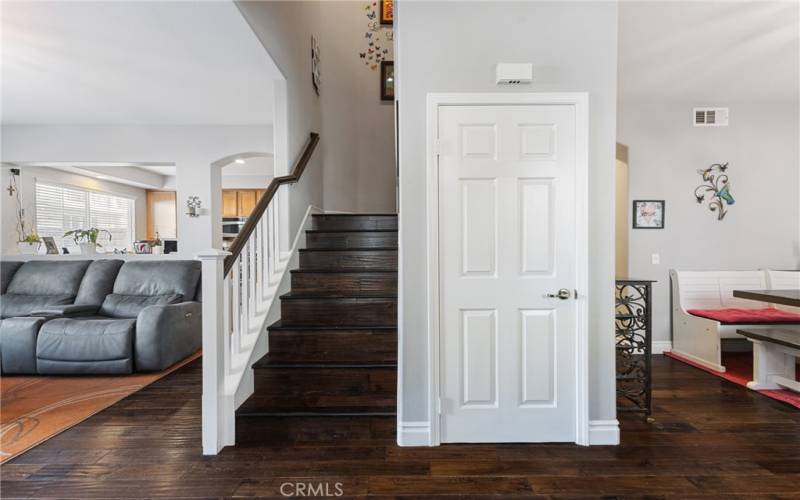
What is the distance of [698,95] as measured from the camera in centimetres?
393

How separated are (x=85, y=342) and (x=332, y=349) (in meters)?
2.41

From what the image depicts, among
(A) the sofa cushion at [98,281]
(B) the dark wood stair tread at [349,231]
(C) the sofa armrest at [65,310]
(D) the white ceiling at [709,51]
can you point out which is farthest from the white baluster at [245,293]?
(D) the white ceiling at [709,51]

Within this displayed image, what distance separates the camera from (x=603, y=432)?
2.23 metres

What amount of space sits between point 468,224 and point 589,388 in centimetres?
122

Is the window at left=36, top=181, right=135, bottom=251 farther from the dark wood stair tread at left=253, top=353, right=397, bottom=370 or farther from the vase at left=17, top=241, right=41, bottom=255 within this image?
the dark wood stair tread at left=253, top=353, right=397, bottom=370

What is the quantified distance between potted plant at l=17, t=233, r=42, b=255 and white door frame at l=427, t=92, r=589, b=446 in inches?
217

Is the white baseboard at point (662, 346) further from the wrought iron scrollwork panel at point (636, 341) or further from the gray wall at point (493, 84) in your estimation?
the gray wall at point (493, 84)

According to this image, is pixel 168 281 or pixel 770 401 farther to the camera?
pixel 168 281

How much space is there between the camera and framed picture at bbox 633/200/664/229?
4102mm

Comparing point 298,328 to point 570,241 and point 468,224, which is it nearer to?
point 468,224

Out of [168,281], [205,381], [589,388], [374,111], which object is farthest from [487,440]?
[374,111]

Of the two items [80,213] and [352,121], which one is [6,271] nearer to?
[80,213]

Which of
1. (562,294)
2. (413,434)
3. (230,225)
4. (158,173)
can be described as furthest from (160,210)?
(562,294)

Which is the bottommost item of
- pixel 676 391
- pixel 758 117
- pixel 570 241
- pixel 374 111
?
pixel 676 391
